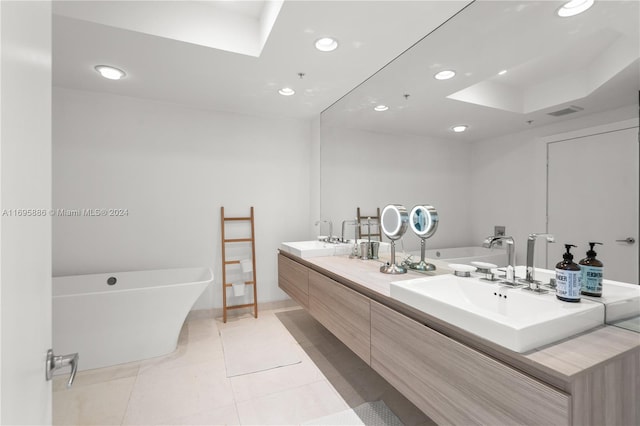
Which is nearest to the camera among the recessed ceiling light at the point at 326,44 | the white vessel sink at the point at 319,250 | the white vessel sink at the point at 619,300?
the white vessel sink at the point at 619,300

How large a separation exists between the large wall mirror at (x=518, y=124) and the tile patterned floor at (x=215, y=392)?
3.49ft

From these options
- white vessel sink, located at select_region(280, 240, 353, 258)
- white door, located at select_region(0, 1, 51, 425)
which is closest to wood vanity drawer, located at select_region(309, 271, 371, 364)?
white vessel sink, located at select_region(280, 240, 353, 258)

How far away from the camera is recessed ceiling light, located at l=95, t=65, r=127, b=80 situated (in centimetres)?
227

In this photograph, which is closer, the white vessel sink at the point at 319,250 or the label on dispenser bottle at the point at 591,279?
the label on dispenser bottle at the point at 591,279

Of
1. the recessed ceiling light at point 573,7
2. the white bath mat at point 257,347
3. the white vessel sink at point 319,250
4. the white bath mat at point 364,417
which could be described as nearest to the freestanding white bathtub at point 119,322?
the white bath mat at point 257,347

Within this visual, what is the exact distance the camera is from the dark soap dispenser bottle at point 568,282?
1068 mm

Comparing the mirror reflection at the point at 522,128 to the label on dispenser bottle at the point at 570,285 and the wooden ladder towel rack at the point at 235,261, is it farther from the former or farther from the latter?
the wooden ladder towel rack at the point at 235,261

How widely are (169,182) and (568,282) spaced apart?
3.23 m

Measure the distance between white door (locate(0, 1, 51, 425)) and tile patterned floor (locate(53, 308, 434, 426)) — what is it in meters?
1.27

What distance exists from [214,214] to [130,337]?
138cm

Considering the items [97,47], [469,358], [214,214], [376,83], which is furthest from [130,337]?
[376,83]

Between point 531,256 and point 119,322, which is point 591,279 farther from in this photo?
point 119,322

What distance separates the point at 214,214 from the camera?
3.23m

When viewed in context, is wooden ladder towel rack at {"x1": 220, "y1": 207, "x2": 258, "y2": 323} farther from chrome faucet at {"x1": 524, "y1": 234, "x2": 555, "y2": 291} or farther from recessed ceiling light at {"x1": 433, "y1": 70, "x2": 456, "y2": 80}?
chrome faucet at {"x1": 524, "y1": 234, "x2": 555, "y2": 291}
